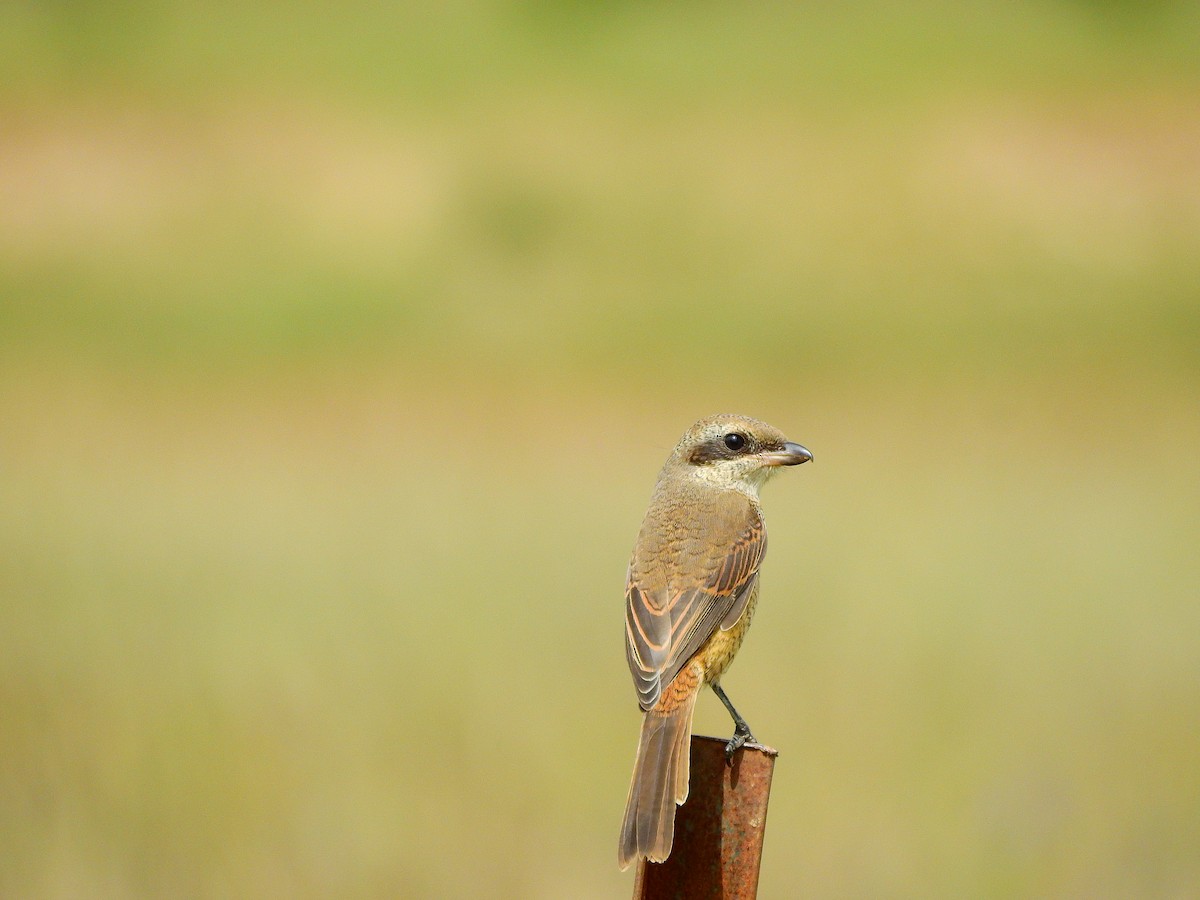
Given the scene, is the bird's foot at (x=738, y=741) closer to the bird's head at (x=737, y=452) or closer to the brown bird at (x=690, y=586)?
the brown bird at (x=690, y=586)

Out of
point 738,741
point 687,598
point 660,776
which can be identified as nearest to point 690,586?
point 687,598

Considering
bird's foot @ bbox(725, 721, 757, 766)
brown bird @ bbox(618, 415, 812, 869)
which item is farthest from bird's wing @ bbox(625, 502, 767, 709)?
bird's foot @ bbox(725, 721, 757, 766)

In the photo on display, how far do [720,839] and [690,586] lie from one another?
1.35 metres

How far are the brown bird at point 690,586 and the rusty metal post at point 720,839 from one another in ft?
0.22

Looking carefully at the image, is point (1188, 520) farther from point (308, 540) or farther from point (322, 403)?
point (322, 403)

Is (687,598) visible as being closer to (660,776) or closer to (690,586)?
(690,586)

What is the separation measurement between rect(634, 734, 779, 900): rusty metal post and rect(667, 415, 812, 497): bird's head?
74.6 inches

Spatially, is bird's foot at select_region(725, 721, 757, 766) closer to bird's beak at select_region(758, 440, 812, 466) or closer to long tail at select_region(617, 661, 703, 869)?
long tail at select_region(617, 661, 703, 869)

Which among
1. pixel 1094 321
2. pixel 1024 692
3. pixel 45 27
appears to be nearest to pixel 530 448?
pixel 1024 692

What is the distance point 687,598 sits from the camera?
434cm

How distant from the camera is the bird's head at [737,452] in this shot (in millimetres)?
4988

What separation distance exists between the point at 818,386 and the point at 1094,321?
485 cm

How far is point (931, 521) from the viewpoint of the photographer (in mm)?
9508

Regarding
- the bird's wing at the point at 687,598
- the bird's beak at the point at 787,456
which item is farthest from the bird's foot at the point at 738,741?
the bird's beak at the point at 787,456
